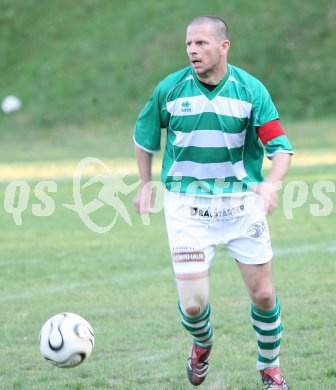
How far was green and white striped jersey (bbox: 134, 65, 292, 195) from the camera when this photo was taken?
5.54 meters

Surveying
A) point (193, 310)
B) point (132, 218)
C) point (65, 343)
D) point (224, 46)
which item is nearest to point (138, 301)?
point (193, 310)

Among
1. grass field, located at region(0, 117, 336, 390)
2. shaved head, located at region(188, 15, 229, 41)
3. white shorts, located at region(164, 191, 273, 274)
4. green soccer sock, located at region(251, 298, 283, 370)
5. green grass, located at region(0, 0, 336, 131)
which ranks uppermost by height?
shaved head, located at region(188, 15, 229, 41)

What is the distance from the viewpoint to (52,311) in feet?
25.5

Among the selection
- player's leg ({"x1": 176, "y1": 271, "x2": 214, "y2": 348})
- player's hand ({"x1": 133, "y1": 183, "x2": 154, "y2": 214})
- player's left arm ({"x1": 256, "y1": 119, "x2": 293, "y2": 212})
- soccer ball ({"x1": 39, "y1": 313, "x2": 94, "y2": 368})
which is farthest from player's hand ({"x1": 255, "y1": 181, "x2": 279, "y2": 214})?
soccer ball ({"x1": 39, "y1": 313, "x2": 94, "y2": 368})

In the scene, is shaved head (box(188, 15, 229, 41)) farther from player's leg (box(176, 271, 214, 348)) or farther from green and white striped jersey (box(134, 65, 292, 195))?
player's leg (box(176, 271, 214, 348))

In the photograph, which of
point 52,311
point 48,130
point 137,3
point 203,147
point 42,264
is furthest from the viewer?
point 137,3

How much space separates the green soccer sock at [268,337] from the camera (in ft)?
18.4

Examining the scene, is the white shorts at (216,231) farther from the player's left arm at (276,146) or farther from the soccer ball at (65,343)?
the soccer ball at (65,343)

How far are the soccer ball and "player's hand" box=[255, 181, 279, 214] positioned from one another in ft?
3.88

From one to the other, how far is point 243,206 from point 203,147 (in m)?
0.40

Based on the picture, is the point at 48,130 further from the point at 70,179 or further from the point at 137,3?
the point at 70,179

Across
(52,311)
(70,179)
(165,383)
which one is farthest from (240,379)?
(70,179)

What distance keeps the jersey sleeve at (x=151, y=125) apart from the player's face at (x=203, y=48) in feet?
1.02

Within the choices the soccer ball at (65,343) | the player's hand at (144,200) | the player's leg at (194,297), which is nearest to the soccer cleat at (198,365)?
the player's leg at (194,297)
